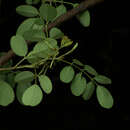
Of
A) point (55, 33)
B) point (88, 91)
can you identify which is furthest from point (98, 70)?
point (55, 33)

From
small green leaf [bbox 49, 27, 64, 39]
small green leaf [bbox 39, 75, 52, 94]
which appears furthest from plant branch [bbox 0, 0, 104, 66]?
small green leaf [bbox 39, 75, 52, 94]

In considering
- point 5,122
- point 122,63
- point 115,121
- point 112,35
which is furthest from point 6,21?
A: point 115,121

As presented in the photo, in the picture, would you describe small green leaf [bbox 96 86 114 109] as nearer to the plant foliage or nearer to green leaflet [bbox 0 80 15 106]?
the plant foliage

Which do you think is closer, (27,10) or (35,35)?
(35,35)

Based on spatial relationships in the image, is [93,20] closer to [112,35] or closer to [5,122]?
[112,35]

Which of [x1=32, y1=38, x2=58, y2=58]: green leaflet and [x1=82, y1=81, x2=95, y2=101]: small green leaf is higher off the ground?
[x1=32, y1=38, x2=58, y2=58]: green leaflet

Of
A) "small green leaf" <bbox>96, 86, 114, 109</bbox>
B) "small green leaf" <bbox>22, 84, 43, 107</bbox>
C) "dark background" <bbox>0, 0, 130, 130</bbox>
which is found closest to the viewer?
"small green leaf" <bbox>22, 84, 43, 107</bbox>

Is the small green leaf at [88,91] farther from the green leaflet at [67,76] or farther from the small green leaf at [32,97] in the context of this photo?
the small green leaf at [32,97]

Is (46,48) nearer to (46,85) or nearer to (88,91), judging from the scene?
(46,85)
